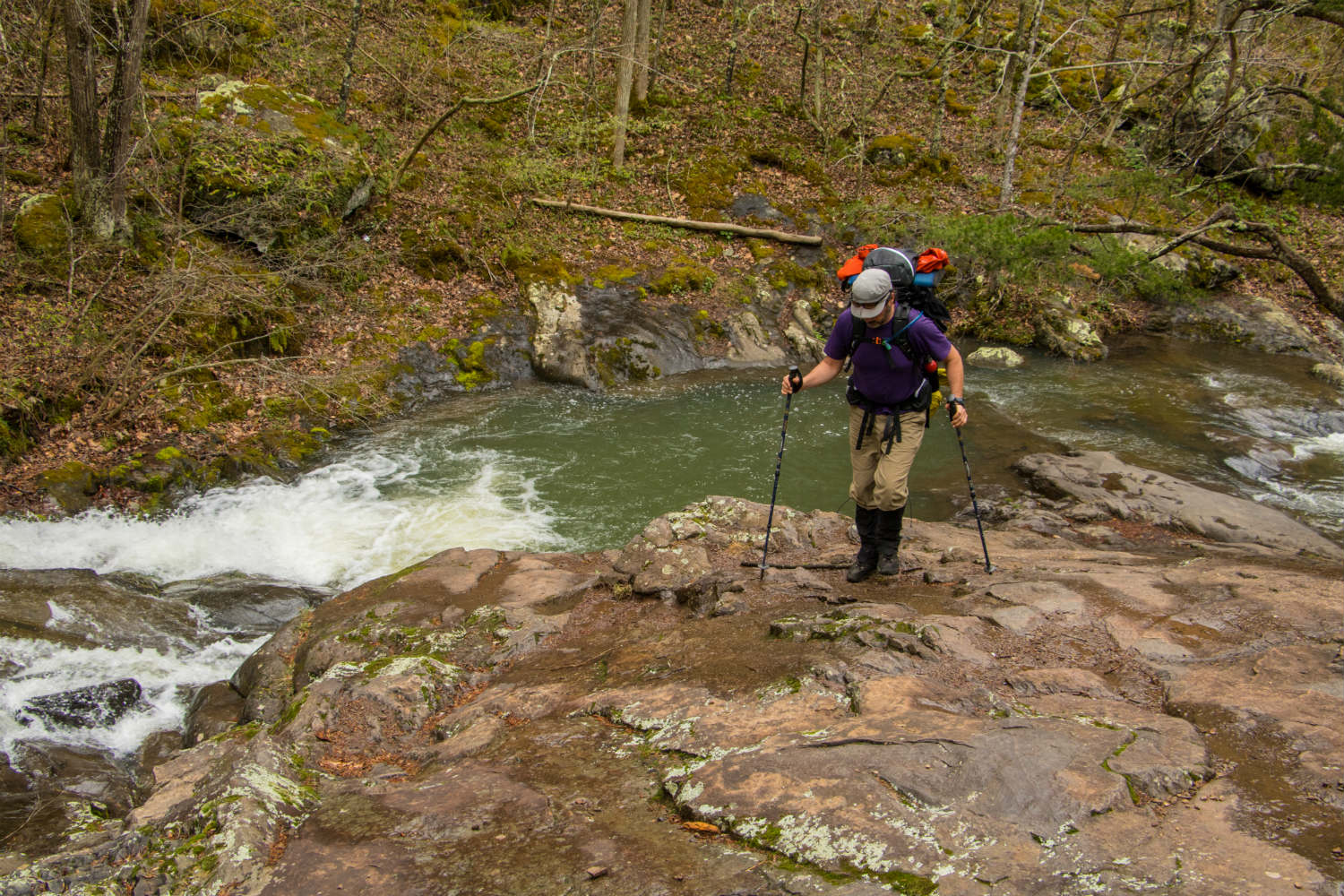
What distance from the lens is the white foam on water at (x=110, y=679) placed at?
5.55 metres

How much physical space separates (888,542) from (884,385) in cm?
138

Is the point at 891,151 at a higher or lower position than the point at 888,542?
higher

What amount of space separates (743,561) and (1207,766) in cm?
395

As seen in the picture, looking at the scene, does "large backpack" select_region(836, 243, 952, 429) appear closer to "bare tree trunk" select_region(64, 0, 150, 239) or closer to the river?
the river

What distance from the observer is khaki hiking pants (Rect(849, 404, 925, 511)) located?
18.4 ft

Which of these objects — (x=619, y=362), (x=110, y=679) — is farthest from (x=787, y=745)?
(x=619, y=362)

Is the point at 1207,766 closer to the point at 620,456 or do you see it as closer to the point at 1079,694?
the point at 1079,694

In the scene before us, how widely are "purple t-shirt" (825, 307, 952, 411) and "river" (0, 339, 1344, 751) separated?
14.4 ft

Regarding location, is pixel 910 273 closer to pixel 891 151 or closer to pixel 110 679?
pixel 110 679

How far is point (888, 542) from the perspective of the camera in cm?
609

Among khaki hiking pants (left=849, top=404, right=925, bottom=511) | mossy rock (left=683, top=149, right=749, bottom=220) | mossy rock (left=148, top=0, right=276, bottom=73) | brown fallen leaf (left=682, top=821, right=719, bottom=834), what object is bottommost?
brown fallen leaf (left=682, top=821, right=719, bottom=834)

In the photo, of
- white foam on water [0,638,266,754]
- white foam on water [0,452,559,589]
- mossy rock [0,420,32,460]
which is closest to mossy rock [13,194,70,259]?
mossy rock [0,420,32,460]

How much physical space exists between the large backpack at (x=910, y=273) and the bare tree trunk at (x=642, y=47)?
48.9 ft

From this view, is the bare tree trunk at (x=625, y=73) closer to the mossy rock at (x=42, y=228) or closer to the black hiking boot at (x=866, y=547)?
the mossy rock at (x=42, y=228)
